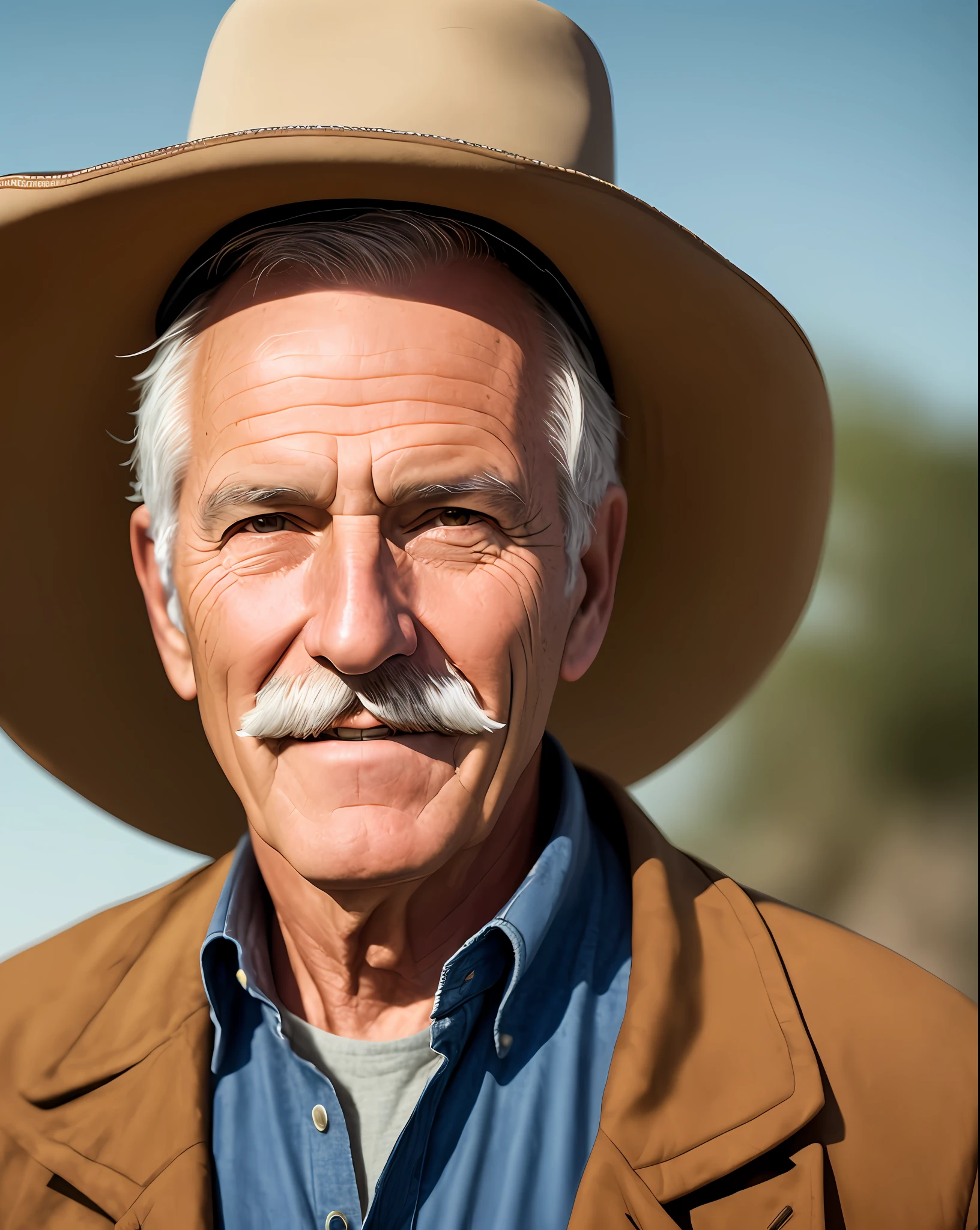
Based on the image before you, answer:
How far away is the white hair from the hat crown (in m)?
0.17

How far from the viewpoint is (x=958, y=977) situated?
909cm

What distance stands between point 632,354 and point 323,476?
2.53 feet

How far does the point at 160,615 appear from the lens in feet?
7.17

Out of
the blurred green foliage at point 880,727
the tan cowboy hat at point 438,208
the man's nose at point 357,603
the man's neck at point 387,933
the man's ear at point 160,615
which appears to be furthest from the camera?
the blurred green foliage at point 880,727

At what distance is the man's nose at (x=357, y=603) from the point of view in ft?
5.59

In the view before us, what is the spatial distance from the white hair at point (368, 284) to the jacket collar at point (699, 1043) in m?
0.65

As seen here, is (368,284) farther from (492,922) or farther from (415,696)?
Answer: (492,922)

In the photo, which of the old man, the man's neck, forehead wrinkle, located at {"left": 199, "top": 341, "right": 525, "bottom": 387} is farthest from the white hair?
the man's neck

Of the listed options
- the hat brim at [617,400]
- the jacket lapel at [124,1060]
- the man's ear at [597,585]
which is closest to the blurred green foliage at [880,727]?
the hat brim at [617,400]

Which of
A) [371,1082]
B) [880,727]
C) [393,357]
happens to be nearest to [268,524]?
[393,357]

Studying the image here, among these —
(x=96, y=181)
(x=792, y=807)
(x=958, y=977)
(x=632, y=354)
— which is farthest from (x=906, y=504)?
(x=96, y=181)

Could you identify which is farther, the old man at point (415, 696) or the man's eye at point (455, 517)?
the man's eye at point (455, 517)

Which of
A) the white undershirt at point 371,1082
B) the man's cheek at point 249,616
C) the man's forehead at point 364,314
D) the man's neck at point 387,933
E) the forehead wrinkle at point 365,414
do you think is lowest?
the white undershirt at point 371,1082

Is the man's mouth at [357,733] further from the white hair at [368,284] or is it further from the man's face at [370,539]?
the white hair at [368,284]
